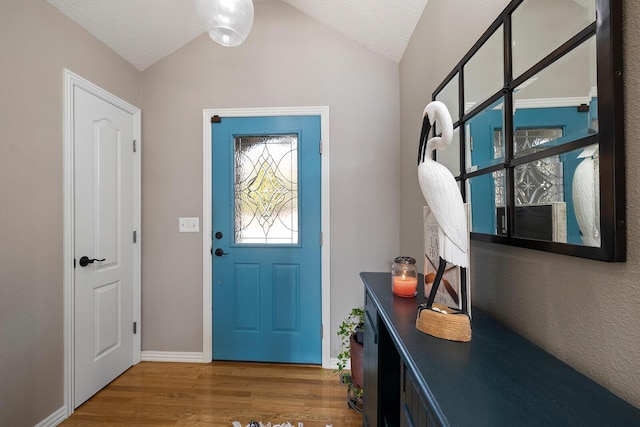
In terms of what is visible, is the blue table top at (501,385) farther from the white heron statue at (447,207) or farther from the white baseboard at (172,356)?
the white baseboard at (172,356)

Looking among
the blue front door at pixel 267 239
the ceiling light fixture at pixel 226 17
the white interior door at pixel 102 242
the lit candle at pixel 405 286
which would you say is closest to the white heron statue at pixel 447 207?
the lit candle at pixel 405 286

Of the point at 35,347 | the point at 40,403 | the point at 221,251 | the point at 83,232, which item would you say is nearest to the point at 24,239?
the point at 83,232

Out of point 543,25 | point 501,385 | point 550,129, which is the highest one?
point 543,25

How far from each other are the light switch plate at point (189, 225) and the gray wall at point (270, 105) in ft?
0.16

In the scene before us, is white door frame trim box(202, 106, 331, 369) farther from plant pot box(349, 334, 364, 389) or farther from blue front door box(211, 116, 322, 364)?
plant pot box(349, 334, 364, 389)

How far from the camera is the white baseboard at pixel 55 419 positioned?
1.53 metres

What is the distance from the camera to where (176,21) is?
80.4 inches

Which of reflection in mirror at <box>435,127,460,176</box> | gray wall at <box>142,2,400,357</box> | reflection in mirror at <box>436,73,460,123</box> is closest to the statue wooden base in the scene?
reflection in mirror at <box>435,127,460,176</box>

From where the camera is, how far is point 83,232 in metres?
1.78

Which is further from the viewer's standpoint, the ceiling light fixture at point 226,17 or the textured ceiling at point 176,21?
the textured ceiling at point 176,21

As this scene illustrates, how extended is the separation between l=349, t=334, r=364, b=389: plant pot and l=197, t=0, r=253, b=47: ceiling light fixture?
1.98 m

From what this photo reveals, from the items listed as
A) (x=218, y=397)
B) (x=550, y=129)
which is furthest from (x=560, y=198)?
(x=218, y=397)

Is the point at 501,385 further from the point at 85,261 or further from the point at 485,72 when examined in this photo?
the point at 85,261

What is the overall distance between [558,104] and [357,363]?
1.66 metres
